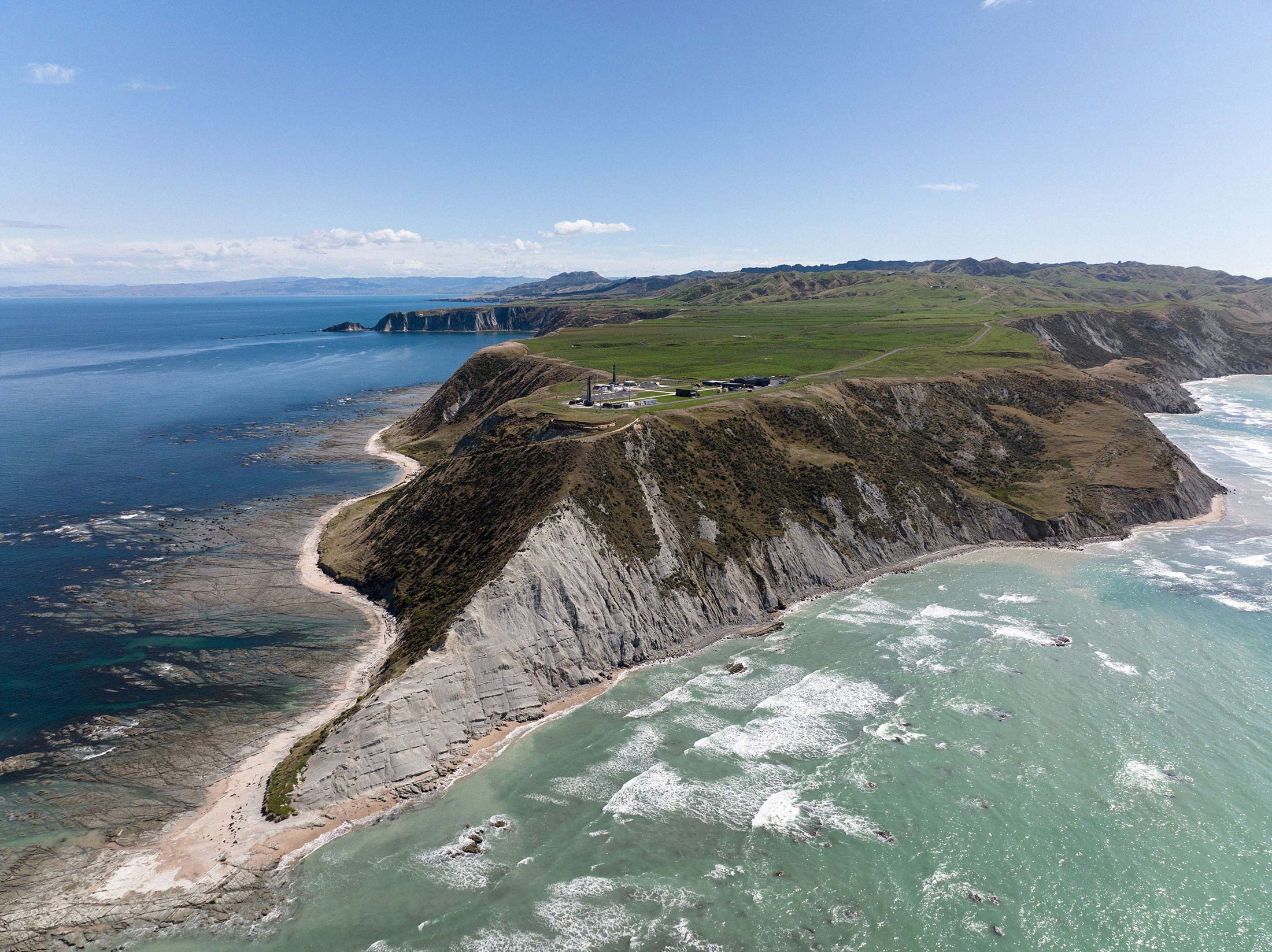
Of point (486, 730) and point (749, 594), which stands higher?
point (749, 594)

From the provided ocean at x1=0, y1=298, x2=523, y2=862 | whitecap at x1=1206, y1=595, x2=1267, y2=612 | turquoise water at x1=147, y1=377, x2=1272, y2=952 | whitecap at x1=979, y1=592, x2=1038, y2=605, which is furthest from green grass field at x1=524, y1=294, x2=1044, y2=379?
turquoise water at x1=147, y1=377, x2=1272, y2=952

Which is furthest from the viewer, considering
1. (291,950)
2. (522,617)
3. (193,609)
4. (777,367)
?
(777,367)

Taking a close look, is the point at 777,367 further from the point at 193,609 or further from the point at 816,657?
the point at 193,609

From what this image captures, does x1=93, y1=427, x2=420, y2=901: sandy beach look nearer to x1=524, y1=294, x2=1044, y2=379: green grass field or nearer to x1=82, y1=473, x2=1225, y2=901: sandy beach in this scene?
x1=82, y1=473, x2=1225, y2=901: sandy beach

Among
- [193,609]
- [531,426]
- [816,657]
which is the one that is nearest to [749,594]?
[816,657]

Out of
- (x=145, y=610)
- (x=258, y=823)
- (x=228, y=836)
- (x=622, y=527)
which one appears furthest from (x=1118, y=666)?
(x=145, y=610)
